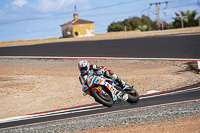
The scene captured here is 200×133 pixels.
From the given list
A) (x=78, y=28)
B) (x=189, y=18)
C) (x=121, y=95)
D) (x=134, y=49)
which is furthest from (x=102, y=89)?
(x=78, y=28)

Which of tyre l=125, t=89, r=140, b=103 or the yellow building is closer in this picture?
tyre l=125, t=89, r=140, b=103

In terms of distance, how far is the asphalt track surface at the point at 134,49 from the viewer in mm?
22375

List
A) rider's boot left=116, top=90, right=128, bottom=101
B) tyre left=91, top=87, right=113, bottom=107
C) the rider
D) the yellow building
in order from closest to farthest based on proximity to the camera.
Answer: tyre left=91, top=87, right=113, bottom=107, the rider, rider's boot left=116, top=90, right=128, bottom=101, the yellow building

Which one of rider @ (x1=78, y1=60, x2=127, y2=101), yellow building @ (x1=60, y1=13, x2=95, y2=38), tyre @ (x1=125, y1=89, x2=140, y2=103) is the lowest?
tyre @ (x1=125, y1=89, x2=140, y2=103)

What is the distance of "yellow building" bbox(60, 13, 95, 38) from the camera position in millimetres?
67062

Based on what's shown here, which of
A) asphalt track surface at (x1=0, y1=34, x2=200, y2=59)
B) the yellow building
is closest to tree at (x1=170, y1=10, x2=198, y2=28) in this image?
the yellow building

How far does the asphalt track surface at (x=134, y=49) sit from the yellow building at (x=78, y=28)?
36945mm

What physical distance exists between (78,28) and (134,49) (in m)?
44.5

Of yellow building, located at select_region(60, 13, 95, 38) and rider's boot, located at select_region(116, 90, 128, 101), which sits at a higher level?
yellow building, located at select_region(60, 13, 95, 38)

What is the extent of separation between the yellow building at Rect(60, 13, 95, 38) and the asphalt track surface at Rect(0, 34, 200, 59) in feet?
121

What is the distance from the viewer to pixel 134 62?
74.6ft

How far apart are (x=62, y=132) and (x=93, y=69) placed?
2301 millimetres

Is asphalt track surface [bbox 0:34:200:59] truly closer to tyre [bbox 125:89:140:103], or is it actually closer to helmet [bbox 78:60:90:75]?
tyre [bbox 125:89:140:103]

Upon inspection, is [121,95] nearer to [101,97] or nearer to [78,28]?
[101,97]
